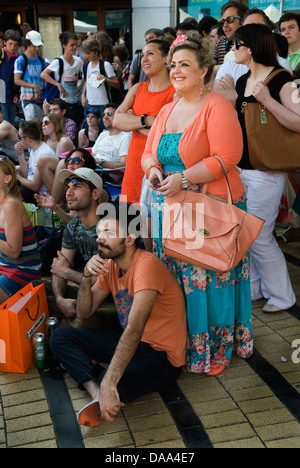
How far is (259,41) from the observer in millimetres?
3383

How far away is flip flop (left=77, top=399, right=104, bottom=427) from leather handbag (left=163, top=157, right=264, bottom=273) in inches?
35.8

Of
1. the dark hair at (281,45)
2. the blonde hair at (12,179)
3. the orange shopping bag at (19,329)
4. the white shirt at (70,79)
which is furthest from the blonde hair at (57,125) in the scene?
the orange shopping bag at (19,329)

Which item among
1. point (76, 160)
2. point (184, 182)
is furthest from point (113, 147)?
point (184, 182)

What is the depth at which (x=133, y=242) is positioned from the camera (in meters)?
3.02

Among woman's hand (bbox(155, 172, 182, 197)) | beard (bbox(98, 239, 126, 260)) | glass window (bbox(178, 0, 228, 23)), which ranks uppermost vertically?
glass window (bbox(178, 0, 228, 23))

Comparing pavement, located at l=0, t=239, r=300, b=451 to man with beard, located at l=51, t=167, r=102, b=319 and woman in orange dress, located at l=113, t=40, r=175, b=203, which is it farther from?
woman in orange dress, located at l=113, t=40, r=175, b=203

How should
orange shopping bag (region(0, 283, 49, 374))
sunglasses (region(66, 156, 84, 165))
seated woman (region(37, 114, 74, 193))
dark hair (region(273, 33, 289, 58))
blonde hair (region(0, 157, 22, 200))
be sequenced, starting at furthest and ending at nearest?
seated woman (region(37, 114, 74, 193)) < sunglasses (region(66, 156, 84, 165)) < dark hair (region(273, 33, 289, 58)) < blonde hair (region(0, 157, 22, 200)) < orange shopping bag (region(0, 283, 49, 374))

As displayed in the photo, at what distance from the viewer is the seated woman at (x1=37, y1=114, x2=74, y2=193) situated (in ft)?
18.3

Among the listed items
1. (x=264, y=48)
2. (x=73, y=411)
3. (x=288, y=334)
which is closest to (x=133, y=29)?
(x=264, y=48)

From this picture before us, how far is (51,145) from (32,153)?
1.04ft

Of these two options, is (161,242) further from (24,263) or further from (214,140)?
(24,263)

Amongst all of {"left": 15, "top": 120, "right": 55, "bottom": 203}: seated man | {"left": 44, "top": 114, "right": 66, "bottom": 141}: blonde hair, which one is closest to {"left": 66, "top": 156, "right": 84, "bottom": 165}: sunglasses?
{"left": 15, "top": 120, "right": 55, "bottom": 203}: seated man

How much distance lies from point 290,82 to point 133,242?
4.74 feet
